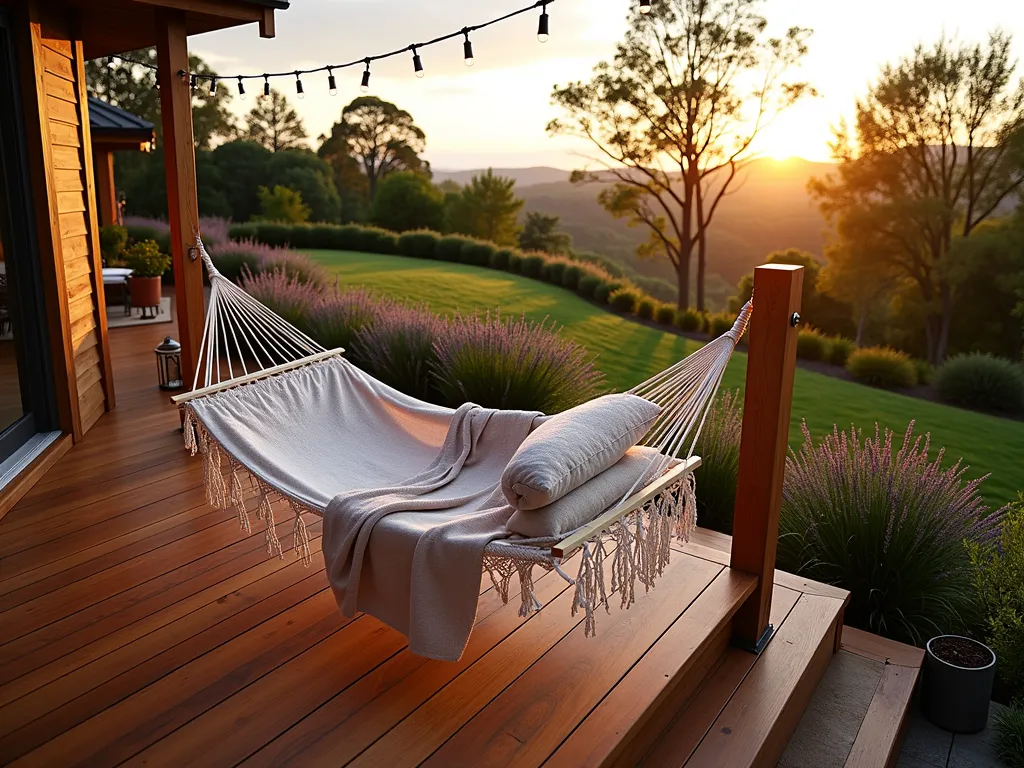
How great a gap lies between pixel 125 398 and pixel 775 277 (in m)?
3.77

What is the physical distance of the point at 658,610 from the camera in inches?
88.4

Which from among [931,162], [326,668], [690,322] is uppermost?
[931,162]

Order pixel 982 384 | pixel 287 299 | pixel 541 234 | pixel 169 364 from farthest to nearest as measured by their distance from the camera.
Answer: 1. pixel 541 234
2. pixel 982 384
3. pixel 287 299
4. pixel 169 364

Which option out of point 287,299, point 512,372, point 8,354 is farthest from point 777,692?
point 287,299

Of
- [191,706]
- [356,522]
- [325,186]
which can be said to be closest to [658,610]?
[356,522]

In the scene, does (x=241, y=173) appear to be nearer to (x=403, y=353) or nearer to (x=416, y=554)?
(x=403, y=353)

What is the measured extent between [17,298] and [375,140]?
25591mm

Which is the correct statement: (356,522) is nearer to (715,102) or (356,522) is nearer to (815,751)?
(815,751)

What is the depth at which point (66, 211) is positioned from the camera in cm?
354

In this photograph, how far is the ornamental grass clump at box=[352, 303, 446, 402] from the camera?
4777mm

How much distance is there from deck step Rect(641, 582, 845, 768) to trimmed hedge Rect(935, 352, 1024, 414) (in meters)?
8.39

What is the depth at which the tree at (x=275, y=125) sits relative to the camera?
1017 inches

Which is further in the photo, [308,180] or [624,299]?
[308,180]

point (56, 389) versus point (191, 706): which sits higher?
point (56, 389)
